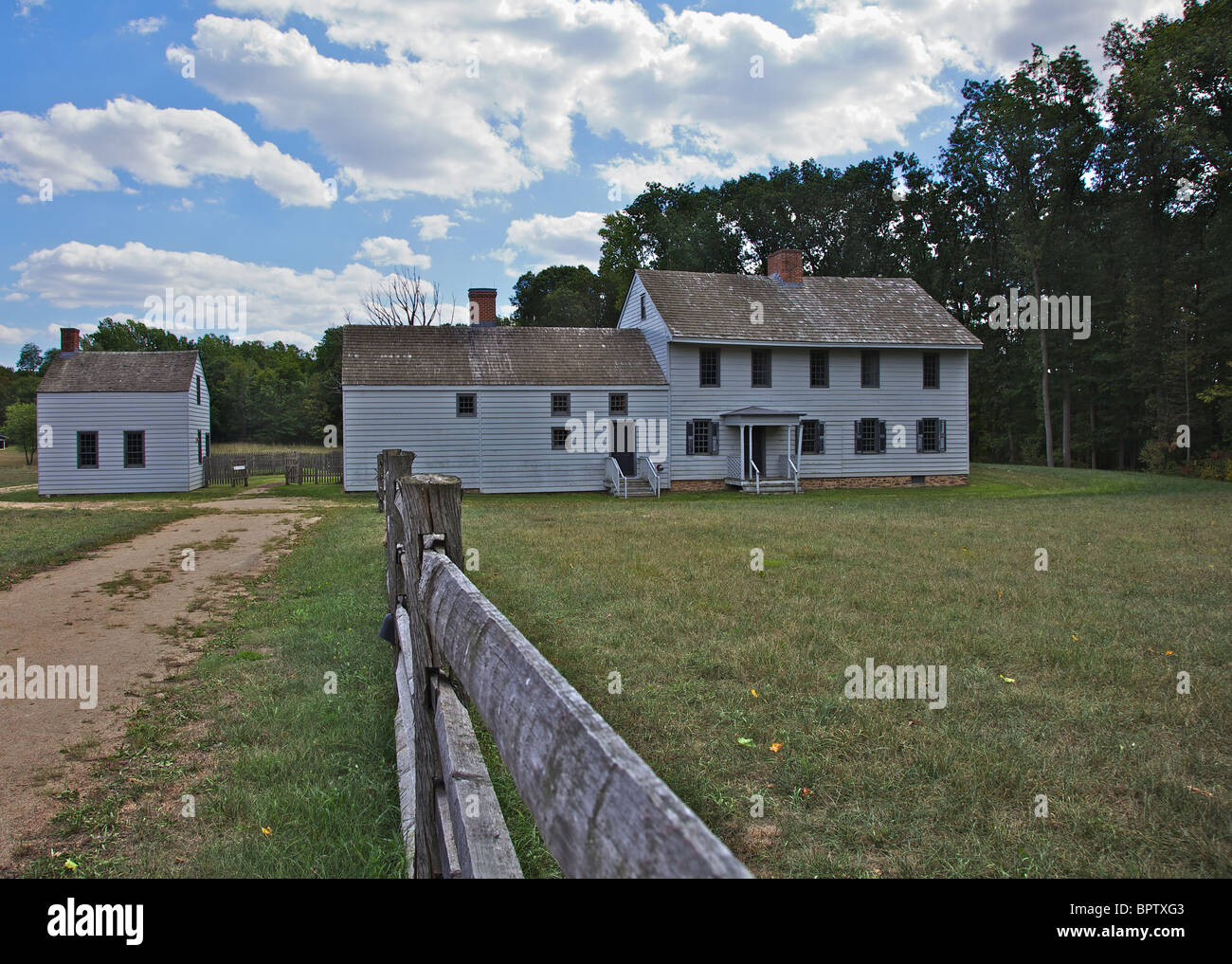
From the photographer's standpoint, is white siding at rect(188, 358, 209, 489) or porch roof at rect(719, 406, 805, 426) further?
white siding at rect(188, 358, 209, 489)

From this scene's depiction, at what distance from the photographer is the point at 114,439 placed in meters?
29.0

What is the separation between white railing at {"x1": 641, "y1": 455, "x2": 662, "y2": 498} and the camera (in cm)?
2653

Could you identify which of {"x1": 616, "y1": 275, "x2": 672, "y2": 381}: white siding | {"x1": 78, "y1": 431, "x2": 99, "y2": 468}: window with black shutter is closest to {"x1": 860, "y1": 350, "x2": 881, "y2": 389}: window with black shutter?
{"x1": 616, "y1": 275, "x2": 672, "y2": 381}: white siding

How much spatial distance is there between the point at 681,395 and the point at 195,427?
19.9 m

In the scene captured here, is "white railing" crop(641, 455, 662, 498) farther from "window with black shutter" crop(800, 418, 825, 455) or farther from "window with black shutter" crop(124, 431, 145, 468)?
"window with black shutter" crop(124, 431, 145, 468)

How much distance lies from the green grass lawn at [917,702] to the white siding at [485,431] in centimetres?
1419

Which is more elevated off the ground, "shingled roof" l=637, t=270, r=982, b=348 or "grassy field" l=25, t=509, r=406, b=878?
"shingled roof" l=637, t=270, r=982, b=348

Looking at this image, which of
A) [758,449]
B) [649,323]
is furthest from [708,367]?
[758,449]

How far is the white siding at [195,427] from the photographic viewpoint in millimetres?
30391

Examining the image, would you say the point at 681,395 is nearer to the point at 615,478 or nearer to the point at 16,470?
the point at 615,478

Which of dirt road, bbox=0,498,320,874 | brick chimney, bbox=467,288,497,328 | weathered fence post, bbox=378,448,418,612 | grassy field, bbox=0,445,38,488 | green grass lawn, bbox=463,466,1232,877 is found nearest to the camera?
green grass lawn, bbox=463,466,1232,877

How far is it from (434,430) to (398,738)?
2347 cm

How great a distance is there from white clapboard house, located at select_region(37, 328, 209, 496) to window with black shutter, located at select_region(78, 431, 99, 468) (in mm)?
29
